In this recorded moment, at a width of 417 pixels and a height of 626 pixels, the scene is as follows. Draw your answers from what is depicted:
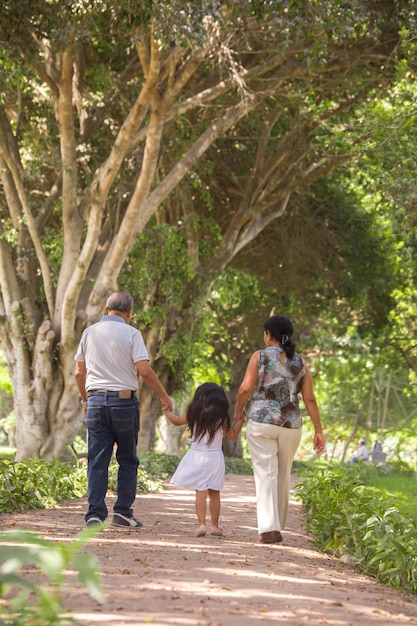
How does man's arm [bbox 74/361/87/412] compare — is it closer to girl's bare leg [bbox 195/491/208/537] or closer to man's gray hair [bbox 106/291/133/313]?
man's gray hair [bbox 106/291/133/313]

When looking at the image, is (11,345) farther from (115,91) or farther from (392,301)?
(392,301)

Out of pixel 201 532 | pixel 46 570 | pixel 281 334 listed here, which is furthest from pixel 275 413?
pixel 46 570

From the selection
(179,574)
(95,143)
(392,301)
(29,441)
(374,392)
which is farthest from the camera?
(374,392)

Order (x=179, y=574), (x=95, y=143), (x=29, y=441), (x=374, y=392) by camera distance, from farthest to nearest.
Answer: (x=374, y=392), (x=95, y=143), (x=29, y=441), (x=179, y=574)

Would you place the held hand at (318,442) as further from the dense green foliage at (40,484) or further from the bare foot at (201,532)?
the dense green foliage at (40,484)

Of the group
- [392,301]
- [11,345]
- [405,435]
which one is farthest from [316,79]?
[405,435]

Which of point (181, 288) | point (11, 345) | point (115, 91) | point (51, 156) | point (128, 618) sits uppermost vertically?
point (115, 91)

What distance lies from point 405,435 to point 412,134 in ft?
167

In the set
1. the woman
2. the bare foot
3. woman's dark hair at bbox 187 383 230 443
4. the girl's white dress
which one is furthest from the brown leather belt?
the bare foot

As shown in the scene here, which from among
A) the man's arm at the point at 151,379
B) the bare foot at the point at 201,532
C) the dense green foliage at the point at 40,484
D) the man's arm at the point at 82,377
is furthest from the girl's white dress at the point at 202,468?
the dense green foliage at the point at 40,484

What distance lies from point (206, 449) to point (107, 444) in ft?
3.07

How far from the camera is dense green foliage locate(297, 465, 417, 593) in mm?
6535

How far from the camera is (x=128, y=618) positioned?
4.23 metres

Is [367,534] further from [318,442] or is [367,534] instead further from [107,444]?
[107,444]
